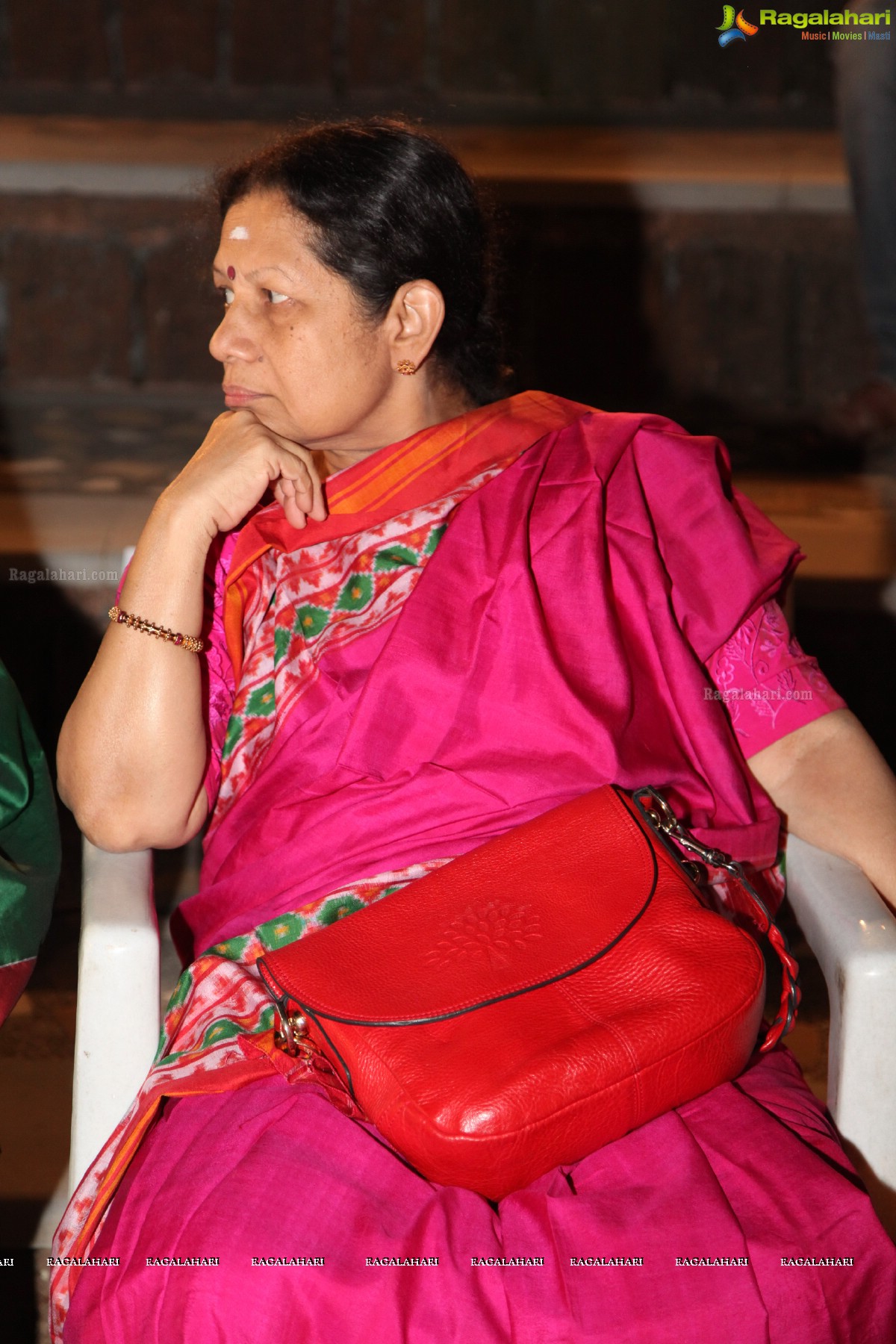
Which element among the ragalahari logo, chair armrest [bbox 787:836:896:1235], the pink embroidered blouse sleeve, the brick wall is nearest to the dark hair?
the pink embroidered blouse sleeve

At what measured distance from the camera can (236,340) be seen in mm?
1349

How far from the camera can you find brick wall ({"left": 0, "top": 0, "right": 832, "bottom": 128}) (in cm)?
382

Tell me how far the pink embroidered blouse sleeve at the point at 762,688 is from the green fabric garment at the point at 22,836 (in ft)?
2.22

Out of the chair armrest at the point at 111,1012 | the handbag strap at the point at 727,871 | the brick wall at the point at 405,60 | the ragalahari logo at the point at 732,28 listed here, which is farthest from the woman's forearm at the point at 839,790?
the ragalahari logo at the point at 732,28

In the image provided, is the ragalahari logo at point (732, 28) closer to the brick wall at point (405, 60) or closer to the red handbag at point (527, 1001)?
the brick wall at point (405, 60)

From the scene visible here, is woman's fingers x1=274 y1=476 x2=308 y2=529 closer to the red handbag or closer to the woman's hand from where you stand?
the woman's hand

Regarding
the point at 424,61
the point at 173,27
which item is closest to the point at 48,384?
the point at 173,27

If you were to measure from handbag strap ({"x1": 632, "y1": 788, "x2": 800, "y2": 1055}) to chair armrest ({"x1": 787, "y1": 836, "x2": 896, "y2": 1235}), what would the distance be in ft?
0.15

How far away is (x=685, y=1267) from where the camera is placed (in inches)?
39.7

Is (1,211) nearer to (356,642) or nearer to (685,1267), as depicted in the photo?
(356,642)

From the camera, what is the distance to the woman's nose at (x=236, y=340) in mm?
1348

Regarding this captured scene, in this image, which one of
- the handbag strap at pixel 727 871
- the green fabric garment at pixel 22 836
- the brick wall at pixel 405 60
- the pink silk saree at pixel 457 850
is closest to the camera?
the pink silk saree at pixel 457 850

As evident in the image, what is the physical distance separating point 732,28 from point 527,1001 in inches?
145

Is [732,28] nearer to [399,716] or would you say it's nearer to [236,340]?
[236,340]
